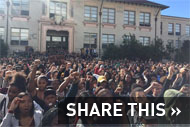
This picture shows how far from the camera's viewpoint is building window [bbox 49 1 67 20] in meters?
21.1

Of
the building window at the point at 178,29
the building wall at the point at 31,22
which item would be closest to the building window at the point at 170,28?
the building window at the point at 178,29

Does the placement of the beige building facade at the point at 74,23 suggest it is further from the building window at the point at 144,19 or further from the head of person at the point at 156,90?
the head of person at the point at 156,90

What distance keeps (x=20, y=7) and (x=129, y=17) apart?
12.4m

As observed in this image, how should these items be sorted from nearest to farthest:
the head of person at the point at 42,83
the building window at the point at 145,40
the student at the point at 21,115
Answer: the student at the point at 21,115 < the head of person at the point at 42,83 < the building window at the point at 145,40

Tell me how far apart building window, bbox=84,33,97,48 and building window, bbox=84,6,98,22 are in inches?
66.1

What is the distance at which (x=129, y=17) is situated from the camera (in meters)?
24.4

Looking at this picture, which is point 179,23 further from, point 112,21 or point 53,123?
point 53,123

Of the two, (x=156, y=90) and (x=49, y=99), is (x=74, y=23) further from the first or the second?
(x=49, y=99)

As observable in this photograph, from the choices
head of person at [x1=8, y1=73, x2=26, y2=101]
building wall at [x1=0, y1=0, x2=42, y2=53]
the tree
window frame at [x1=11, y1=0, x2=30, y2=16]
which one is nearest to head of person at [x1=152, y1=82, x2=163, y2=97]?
head of person at [x1=8, y1=73, x2=26, y2=101]

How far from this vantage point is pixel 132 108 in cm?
348

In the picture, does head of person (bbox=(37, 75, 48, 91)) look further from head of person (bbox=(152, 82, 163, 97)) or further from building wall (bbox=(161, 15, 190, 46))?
building wall (bbox=(161, 15, 190, 46))

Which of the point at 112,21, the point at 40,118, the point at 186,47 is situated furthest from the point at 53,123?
the point at 186,47

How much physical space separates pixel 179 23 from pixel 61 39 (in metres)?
17.6

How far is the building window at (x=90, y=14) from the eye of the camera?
22.4 m
